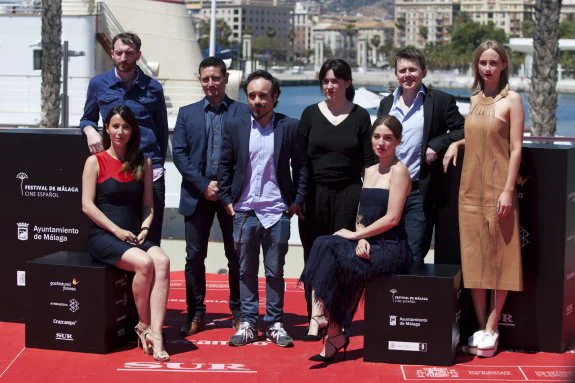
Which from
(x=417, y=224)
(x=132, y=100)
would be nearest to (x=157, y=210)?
(x=132, y=100)

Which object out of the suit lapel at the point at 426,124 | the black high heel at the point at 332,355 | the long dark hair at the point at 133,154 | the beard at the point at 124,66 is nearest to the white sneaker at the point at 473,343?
the black high heel at the point at 332,355

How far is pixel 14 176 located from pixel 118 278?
1.19m

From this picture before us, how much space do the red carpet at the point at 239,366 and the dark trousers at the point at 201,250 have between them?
0.27 m

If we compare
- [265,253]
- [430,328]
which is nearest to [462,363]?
[430,328]

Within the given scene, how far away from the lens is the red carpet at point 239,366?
5891 millimetres

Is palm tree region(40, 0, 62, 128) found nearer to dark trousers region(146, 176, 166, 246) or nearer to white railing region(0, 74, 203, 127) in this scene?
white railing region(0, 74, 203, 127)

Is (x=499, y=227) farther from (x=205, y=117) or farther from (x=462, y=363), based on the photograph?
(x=205, y=117)

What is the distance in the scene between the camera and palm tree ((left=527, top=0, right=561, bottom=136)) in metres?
15.5

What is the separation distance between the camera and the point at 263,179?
644 centimetres

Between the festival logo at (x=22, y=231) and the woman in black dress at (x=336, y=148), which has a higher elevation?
the woman in black dress at (x=336, y=148)

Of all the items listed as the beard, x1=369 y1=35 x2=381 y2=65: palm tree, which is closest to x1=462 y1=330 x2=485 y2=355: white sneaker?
the beard

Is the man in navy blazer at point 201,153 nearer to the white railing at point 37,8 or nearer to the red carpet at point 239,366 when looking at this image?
the red carpet at point 239,366

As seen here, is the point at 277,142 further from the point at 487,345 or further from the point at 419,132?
the point at 487,345

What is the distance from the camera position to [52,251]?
703cm
